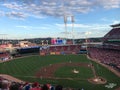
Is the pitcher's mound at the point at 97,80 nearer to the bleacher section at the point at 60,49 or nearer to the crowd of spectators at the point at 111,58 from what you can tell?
the crowd of spectators at the point at 111,58

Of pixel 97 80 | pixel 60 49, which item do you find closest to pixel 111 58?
pixel 97 80

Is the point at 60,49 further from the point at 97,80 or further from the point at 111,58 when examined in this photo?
the point at 97,80

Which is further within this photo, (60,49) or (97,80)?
(60,49)

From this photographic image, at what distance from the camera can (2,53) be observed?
83625 mm

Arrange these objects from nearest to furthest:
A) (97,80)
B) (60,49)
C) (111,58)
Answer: (97,80) → (111,58) → (60,49)

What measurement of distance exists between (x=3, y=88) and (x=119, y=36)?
65.3m

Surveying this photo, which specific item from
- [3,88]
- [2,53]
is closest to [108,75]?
[3,88]

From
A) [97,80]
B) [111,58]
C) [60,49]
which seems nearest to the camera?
[97,80]

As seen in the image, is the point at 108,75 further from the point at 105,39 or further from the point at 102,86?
the point at 105,39

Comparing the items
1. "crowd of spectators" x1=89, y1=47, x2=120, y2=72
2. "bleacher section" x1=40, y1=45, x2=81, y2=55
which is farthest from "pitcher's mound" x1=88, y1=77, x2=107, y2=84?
"bleacher section" x1=40, y1=45, x2=81, y2=55

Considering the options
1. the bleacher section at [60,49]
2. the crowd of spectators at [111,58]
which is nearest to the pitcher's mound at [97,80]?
the crowd of spectators at [111,58]

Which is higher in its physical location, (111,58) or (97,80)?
(111,58)

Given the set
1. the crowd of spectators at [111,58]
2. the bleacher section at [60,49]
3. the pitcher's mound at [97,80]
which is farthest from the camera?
the bleacher section at [60,49]

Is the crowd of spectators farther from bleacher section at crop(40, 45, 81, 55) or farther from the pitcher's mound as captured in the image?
bleacher section at crop(40, 45, 81, 55)
